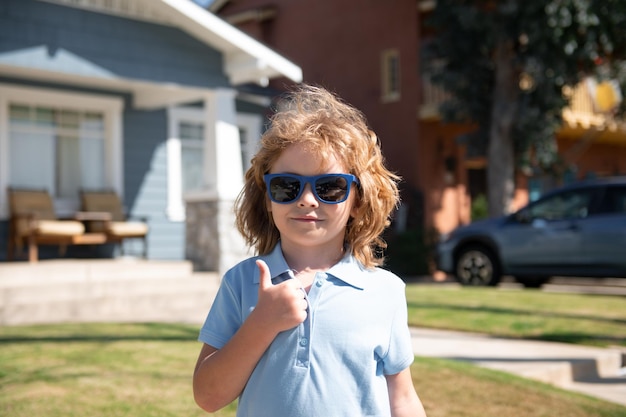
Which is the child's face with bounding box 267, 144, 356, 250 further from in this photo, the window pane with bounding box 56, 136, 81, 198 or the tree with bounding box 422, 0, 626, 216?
the tree with bounding box 422, 0, 626, 216

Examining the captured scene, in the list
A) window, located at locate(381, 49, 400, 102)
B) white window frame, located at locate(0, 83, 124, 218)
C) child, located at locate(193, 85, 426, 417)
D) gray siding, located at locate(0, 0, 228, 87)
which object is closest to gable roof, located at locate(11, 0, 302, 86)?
gray siding, located at locate(0, 0, 228, 87)

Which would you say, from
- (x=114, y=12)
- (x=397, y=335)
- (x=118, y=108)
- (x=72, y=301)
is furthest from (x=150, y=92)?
(x=397, y=335)

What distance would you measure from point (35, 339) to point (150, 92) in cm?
649

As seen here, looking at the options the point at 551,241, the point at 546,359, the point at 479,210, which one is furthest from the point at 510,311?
the point at 479,210

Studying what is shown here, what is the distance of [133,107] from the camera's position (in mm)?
11922

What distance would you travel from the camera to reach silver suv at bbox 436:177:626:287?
10.8 metres

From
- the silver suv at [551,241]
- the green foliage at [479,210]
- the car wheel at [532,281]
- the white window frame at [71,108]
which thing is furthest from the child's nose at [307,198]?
the green foliage at [479,210]

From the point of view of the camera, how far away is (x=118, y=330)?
629 centimetres

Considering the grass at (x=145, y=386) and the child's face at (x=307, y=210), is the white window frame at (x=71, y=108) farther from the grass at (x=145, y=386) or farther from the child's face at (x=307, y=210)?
the child's face at (x=307, y=210)

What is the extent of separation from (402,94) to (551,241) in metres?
6.93

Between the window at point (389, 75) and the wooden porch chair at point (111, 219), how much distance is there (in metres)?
8.33

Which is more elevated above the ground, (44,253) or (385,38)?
(385,38)

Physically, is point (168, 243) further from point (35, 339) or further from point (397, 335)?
point (397, 335)

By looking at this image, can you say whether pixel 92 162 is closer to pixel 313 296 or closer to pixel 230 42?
pixel 230 42
